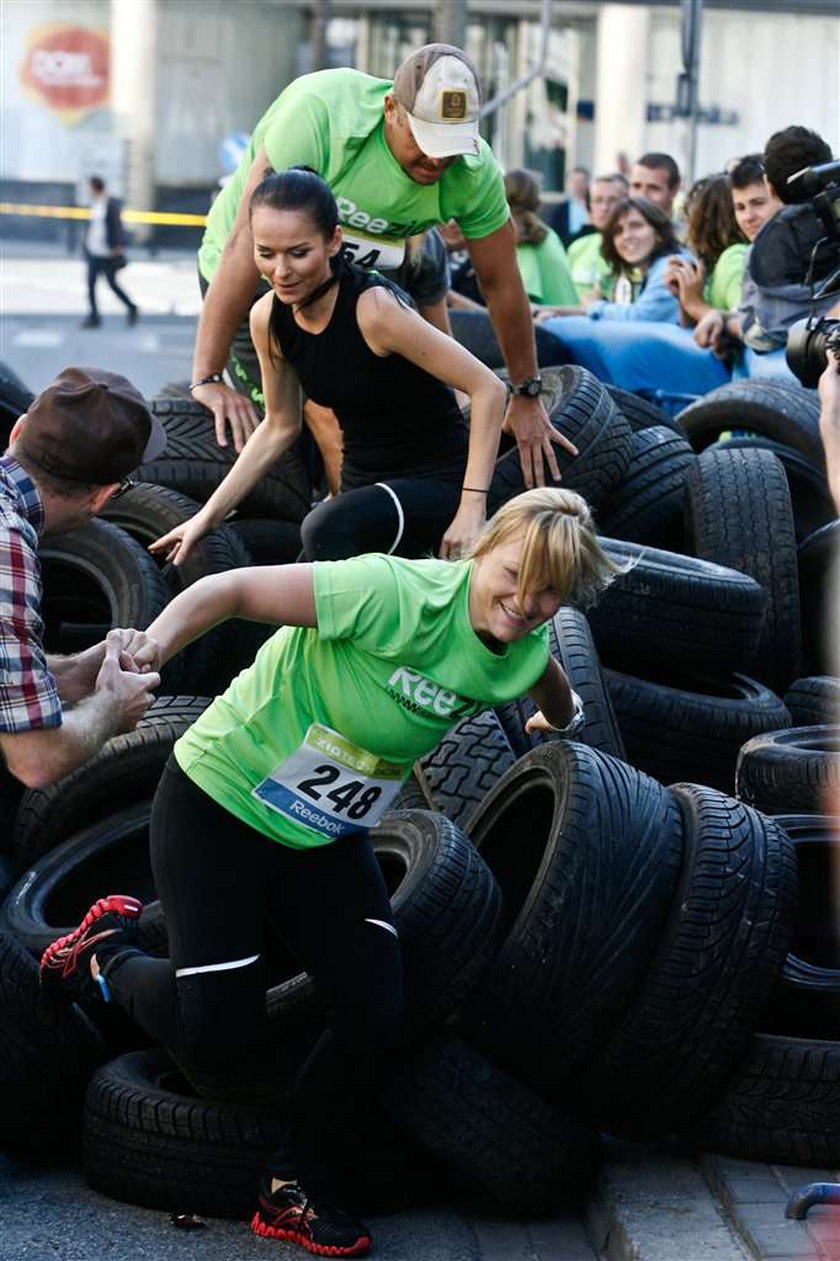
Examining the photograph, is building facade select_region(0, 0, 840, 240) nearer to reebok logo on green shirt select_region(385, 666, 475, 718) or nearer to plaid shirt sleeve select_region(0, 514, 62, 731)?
reebok logo on green shirt select_region(385, 666, 475, 718)

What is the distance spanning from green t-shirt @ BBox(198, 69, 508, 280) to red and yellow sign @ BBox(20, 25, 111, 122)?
29863 millimetres

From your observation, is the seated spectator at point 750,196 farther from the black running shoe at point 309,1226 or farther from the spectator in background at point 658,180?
the black running shoe at point 309,1226

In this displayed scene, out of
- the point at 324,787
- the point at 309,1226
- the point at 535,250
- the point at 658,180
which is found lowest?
the point at 309,1226

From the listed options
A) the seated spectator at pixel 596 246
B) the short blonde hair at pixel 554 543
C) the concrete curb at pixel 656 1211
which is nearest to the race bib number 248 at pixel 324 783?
the short blonde hair at pixel 554 543

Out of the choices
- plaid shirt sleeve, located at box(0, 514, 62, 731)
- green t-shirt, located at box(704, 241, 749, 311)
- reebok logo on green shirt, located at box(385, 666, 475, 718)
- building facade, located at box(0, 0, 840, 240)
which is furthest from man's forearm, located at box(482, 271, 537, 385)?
building facade, located at box(0, 0, 840, 240)

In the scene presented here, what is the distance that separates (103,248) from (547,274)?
48.8 ft

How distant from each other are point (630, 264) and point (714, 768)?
16.7 feet

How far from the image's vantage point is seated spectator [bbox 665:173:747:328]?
10.2 m

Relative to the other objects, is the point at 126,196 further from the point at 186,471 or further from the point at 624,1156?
the point at 624,1156

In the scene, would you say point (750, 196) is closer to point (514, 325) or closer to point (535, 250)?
point (535, 250)

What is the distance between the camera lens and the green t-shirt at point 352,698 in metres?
4.51

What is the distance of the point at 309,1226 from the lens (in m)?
4.68

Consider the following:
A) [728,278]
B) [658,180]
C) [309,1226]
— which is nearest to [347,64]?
[658,180]

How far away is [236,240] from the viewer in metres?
6.51
